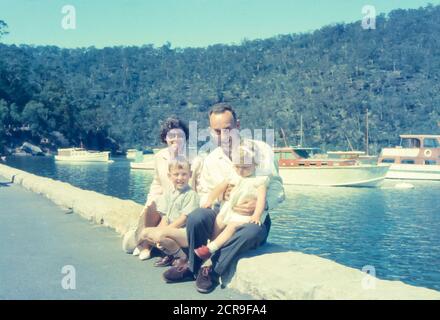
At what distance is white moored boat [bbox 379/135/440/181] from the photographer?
47.9m

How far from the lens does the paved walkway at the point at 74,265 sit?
5.15 metres

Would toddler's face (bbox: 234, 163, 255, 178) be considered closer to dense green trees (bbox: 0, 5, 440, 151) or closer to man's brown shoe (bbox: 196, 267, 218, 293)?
man's brown shoe (bbox: 196, 267, 218, 293)

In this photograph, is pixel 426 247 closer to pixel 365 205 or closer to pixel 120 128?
pixel 365 205

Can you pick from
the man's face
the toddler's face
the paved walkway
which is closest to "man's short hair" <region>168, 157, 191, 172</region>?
the man's face

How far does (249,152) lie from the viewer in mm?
5340

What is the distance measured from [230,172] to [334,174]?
37.5 meters

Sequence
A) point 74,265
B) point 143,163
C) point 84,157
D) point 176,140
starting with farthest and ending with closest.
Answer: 1. point 84,157
2. point 143,163
3. point 176,140
4. point 74,265

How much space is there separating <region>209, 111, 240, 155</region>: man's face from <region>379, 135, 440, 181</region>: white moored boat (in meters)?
44.0

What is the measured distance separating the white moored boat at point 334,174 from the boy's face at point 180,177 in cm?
3662

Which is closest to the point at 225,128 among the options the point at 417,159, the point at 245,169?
the point at 245,169

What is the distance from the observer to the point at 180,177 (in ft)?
20.3

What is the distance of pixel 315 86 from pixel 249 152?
451ft

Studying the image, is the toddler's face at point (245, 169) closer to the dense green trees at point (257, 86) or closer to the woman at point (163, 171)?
the woman at point (163, 171)

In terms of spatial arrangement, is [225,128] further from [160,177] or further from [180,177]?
[160,177]
